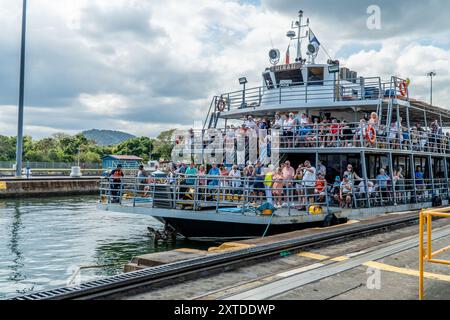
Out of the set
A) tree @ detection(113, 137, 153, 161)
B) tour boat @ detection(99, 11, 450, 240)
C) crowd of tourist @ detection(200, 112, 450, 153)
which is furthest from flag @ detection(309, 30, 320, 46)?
tree @ detection(113, 137, 153, 161)

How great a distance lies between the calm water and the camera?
10.6 metres

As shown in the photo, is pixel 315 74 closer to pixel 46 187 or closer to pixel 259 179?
pixel 259 179

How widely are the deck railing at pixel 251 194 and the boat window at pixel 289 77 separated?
6175mm

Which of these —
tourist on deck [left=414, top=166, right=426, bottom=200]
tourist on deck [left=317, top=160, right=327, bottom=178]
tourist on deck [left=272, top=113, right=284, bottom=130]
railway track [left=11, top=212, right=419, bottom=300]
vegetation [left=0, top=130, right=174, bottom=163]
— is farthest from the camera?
vegetation [left=0, top=130, right=174, bottom=163]

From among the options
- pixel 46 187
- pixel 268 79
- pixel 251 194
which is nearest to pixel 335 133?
pixel 251 194

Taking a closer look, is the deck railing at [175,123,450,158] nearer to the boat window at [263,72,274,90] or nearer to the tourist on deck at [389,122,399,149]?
the tourist on deck at [389,122,399,149]

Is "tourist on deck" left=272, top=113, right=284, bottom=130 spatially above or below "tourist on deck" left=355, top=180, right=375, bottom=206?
above

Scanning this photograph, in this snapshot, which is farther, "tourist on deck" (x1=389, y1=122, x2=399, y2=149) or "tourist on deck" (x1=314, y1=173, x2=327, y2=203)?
"tourist on deck" (x1=389, y1=122, x2=399, y2=149)

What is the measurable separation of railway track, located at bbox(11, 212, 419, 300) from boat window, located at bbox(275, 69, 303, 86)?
1108cm

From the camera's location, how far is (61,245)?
565 inches

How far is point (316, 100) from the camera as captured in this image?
19016 mm

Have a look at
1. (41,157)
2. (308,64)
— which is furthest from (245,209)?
(41,157)

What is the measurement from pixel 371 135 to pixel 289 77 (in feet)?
22.0
